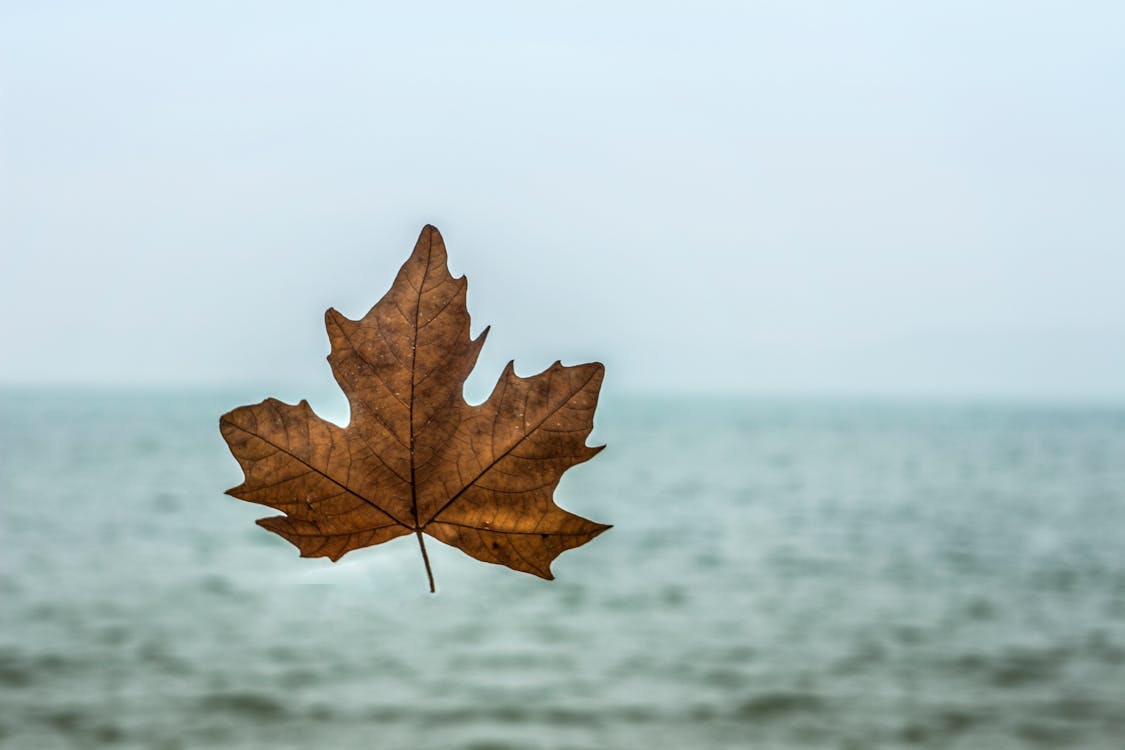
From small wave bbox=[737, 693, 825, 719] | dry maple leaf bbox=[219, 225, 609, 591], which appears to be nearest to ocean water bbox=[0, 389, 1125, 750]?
small wave bbox=[737, 693, 825, 719]

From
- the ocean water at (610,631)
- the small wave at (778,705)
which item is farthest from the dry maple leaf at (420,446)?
the small wave at (778,705)

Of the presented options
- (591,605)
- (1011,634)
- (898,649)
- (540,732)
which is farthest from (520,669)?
(1011,634)

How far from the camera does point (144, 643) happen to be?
77.4ft

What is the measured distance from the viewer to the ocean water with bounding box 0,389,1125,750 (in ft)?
63.5

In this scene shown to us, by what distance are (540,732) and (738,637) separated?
6612 mm

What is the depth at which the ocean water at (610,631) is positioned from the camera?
63.5ft

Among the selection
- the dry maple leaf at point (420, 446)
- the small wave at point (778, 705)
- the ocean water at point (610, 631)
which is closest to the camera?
the dry maple leaf at point (420, 446)

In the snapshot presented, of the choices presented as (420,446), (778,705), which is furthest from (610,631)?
(420,446)

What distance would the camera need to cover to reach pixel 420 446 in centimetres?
80

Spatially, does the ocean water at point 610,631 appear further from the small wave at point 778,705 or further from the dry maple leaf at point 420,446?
the dry maple leaf at point 420,446

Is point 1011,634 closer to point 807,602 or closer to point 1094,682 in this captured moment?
point 1094,682

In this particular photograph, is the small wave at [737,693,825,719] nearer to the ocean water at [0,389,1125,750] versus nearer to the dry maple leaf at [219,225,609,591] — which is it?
the ocean water at [0,389,1125,750]

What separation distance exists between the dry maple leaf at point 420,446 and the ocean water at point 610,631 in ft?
61.9

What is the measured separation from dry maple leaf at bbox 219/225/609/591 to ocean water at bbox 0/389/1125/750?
61.9 ft
